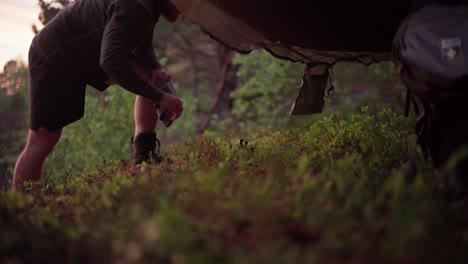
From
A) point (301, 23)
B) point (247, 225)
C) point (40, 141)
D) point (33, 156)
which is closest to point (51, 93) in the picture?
point (40, 141)

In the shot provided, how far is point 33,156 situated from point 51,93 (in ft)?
2.31

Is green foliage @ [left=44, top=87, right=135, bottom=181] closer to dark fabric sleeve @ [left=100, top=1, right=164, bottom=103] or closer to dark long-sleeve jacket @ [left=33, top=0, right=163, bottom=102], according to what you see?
dark long-sleeve jacket @ [left=33, top=0, right=163, bottom=102]

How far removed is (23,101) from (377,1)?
10772 mm

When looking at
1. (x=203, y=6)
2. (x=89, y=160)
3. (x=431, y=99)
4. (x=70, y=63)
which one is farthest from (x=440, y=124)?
(x=89, y=160)

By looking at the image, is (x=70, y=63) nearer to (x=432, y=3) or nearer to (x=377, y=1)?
(x=377, y=1)

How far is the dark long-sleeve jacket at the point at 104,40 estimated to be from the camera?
3.98 meters

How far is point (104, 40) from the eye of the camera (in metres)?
3.98

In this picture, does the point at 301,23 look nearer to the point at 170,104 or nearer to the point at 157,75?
the point at 170,104

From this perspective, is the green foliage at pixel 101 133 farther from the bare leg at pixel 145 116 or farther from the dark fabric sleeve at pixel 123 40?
the dark fabric sleeve at pixel 123 40

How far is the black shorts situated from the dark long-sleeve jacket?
8 cm

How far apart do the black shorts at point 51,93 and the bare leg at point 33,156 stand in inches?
3.3

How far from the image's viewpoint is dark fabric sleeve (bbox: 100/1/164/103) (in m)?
3.94

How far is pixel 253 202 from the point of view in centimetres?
189

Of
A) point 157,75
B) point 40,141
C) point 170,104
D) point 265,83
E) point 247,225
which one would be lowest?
point 247,225
